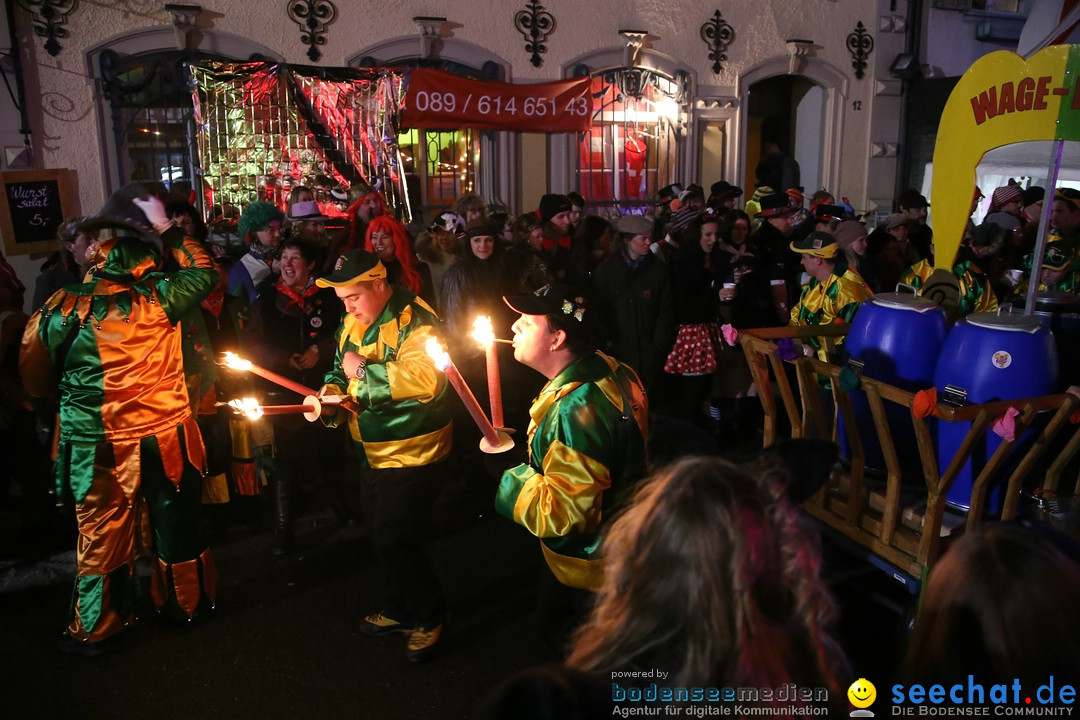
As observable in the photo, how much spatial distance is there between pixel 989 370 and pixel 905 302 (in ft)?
1.98

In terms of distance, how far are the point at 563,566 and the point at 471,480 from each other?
279 cm

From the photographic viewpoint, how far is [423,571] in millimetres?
3732

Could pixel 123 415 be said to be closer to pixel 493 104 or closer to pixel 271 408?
pixel 271 408

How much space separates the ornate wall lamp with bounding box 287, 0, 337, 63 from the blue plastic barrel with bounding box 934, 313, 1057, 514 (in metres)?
8.73

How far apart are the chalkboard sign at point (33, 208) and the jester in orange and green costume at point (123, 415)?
3861 mm

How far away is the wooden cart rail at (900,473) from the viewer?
10.2ft

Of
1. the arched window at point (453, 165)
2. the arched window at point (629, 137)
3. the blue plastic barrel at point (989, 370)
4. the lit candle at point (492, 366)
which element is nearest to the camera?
the lit candle at point (492, 366)

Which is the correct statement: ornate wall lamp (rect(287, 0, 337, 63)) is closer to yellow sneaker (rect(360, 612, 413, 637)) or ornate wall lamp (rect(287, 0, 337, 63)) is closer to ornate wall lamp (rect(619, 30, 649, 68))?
ornate wall lamp (rect(619, 30, 649, 68))

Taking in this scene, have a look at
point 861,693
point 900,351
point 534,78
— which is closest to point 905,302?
point 900,351

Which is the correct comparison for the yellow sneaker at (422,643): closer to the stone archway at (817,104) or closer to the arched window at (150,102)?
the arched window at (150,102)

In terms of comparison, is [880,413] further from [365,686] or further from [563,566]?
[365,686]

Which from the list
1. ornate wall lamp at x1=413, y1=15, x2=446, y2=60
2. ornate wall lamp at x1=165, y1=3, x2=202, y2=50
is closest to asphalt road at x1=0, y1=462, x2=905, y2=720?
ornate wall lamp at x1=165, y1=3, x2=202, y2=50

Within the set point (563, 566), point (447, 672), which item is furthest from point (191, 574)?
point (563, 566)

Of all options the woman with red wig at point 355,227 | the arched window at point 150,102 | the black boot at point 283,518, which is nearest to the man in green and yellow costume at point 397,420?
the black boot at point 283,518
